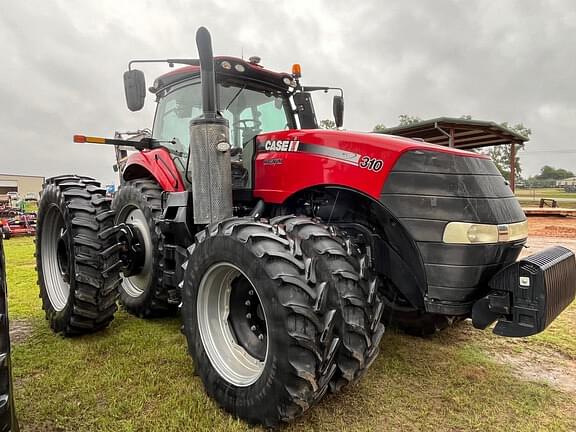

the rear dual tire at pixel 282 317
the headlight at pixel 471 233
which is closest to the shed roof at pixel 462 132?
the headlight at pixel 471 233

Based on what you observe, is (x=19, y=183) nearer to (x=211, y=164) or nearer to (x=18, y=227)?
(x=18, y=227)

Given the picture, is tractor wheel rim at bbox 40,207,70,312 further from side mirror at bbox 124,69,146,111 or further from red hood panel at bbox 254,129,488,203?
red hood panel at bbox 254,129,488,203

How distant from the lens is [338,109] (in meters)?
3.99

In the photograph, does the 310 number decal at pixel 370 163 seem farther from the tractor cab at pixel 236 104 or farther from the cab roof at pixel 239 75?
the cab roof at pixel 239 75

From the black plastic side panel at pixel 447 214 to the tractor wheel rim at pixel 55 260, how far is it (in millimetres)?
2950

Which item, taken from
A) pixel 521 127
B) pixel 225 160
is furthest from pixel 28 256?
pixel 521 127

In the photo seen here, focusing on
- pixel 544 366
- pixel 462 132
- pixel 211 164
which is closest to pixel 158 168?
pixel 211 164

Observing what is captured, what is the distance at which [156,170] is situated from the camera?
3.83 m

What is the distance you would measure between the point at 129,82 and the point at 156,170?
2.78 feet

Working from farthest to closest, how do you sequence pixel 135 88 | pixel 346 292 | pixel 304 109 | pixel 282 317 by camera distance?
pixel 304 109, pixel 135 88, pixel 346 292, pixel 282 317

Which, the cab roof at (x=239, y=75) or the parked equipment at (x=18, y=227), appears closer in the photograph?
the cab roof at (x=239, y=75)

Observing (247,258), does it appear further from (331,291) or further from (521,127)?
(521,127)

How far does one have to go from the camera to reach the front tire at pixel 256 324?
1.93 metres

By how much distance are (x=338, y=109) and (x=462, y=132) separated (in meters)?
11.0
